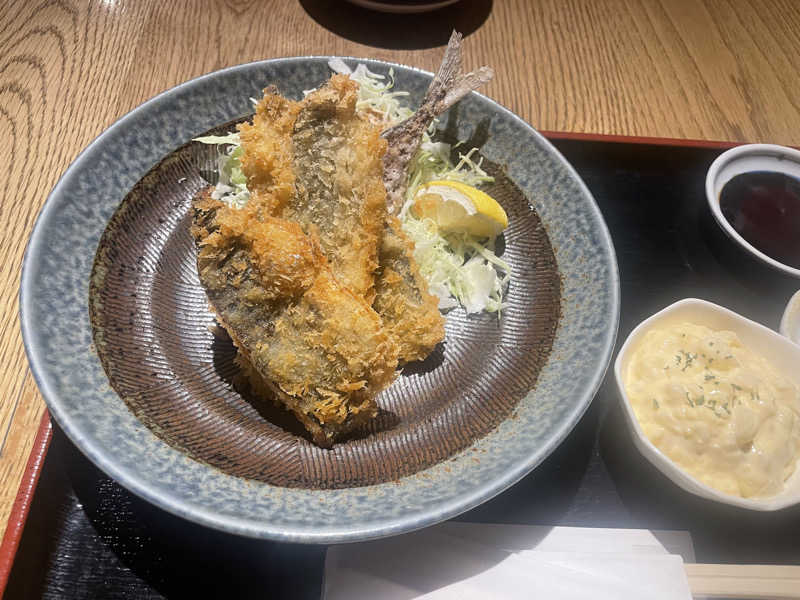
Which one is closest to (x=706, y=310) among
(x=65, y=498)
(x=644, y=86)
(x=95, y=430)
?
(x=644, y=86)

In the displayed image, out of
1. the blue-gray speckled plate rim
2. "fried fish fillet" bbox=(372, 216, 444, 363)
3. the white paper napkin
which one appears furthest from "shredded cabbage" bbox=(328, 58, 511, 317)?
the white paper napkin

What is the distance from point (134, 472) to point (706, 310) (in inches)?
69.9

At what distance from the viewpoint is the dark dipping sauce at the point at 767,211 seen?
209 centimetres

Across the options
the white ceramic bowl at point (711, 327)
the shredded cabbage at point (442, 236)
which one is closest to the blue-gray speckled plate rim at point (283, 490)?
the white ceramic bowl at point (711, 327)

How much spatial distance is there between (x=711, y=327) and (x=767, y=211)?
72 cm

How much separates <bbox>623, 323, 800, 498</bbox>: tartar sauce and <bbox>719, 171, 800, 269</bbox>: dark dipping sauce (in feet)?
2.10

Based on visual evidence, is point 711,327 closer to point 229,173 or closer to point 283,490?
point 283,490

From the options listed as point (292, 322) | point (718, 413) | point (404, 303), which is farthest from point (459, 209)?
point (718, 413)

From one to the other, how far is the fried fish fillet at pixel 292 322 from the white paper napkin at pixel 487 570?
0.34 metres

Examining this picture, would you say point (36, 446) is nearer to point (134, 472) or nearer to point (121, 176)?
point (134, 472)

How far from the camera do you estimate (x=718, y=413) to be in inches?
60.2

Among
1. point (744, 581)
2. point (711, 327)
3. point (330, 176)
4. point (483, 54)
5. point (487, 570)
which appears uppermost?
point (330, 176)

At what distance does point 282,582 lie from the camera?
55.9 inches

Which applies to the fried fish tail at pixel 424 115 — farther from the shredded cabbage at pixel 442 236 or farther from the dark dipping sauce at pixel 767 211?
the dark dipping sauce at pixel 767 211
